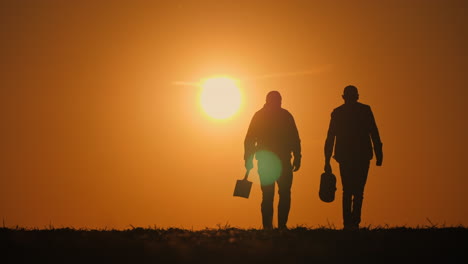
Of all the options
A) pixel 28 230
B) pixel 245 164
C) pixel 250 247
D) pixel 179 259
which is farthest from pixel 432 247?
pixel 28 230

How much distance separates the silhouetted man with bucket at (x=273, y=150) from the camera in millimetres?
14477

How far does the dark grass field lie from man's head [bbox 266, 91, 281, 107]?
139 inches

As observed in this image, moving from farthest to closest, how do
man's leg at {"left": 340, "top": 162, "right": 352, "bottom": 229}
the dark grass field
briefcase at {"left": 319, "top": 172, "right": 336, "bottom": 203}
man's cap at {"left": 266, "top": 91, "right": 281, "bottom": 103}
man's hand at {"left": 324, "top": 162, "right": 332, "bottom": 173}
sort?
1. man's hand at {"left": 324, "top": 162, "right": 332, "bottom": 173}
2. briefcase at {"left": 319, "top": 172, "right": 336, "bottom": 203}
3. man's cap at {"left": 266, "top": 91, "right": 281, "bottom": 103}
4. man's leg at {"left": 340, "top": 162, "right": 352, "bottom": 229}
5. the dark grass field

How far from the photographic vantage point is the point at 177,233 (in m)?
11.8

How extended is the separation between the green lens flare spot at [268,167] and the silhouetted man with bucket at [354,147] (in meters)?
1.21

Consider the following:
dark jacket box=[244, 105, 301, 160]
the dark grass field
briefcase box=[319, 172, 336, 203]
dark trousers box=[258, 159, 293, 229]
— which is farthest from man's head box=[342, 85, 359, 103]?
the dark grass field

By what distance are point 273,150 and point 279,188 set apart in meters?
0.79

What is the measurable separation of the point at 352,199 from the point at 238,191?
229 cm

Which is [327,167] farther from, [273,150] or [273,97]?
[273,97]

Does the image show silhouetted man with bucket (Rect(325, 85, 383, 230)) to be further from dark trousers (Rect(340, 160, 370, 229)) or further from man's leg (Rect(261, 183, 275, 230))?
man's leg (Rect(261, 183, 275, 230))

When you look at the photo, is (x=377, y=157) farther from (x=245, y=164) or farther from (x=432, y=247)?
(x=432, y=247)

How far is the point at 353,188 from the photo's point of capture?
563 inches

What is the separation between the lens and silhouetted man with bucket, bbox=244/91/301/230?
1448 centimetres

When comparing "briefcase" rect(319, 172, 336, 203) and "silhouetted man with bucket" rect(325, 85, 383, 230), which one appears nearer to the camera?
"silhouetted man with bucket" rect(325, 85, 383, 230)
